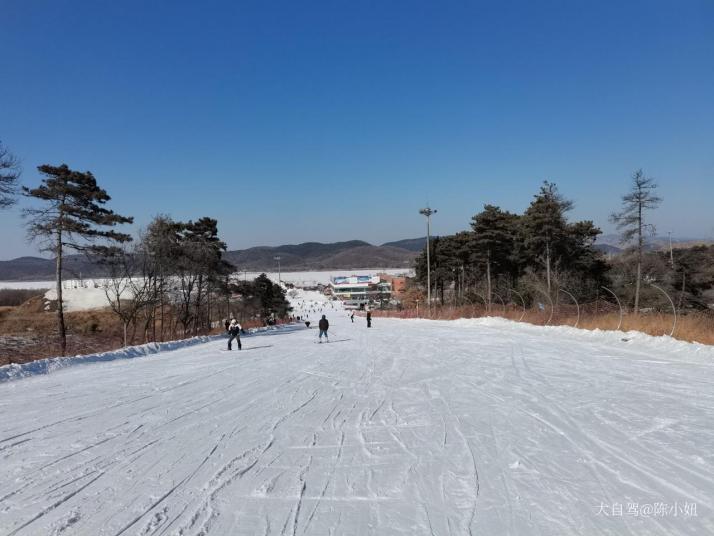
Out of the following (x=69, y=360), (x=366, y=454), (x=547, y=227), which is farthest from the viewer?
(x=547, y=227)

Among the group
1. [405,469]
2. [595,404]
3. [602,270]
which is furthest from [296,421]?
[602,270]

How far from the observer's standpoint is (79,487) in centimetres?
493

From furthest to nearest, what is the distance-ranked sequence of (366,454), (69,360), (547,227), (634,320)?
(547,227) → (634,320) → (69,360) → (366,454)

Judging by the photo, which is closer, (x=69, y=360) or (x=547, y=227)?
(x=69, y=360)

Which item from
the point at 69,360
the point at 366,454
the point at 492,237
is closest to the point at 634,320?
the point at 366,454

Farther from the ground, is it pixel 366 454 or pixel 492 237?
pixel 492 237

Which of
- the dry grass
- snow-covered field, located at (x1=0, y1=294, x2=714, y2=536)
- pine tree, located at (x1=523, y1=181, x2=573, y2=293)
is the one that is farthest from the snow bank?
pine tree, located at (x1=523, y1=181, x2=573, y2=293)

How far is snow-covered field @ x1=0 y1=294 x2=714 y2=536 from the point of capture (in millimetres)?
4160

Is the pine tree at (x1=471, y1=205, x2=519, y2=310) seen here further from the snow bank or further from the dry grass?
the snow bank

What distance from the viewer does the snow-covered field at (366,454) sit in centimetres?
416

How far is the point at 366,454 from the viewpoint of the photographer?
19.4ft

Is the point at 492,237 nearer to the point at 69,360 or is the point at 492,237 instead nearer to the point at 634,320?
the point at 634,320

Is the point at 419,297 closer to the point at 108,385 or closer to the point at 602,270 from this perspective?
the point at 602,270

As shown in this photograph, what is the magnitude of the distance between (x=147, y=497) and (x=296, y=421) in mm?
3223
